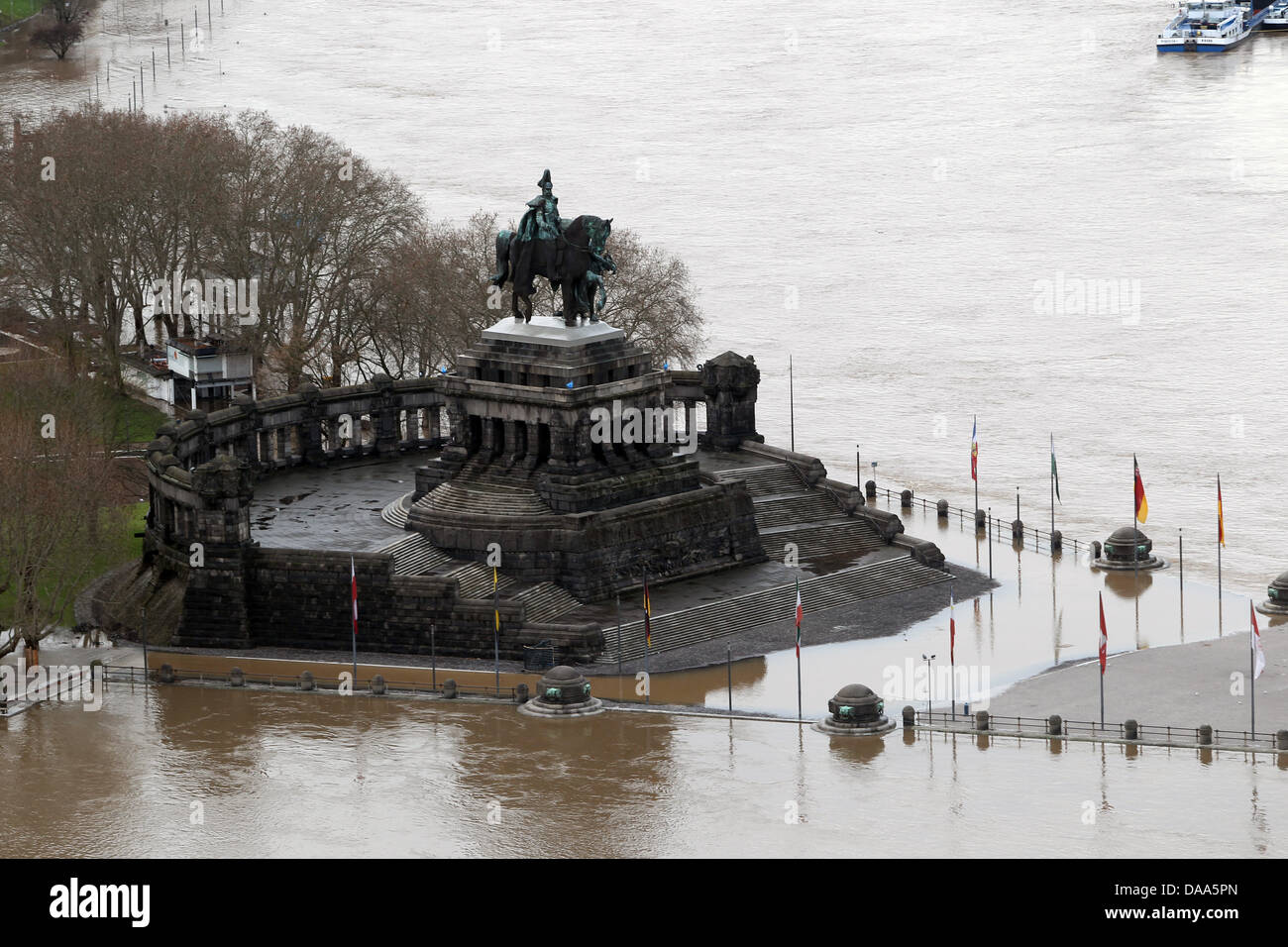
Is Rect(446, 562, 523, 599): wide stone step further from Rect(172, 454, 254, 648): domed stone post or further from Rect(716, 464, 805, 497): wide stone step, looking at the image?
Rect(716, 464, 805, 497): wide stone step

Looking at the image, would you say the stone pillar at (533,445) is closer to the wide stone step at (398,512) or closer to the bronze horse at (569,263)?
the bronze horse at (569,263)

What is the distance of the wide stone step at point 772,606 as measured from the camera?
112375 millimetres

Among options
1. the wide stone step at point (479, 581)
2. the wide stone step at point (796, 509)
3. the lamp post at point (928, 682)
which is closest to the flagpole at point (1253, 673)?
the lamp post at point (928, 682)

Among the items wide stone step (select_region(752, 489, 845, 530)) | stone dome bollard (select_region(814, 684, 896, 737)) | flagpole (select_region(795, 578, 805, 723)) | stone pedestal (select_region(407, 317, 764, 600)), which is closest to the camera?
stone dome bollard (select_region(814, 684, 896, 737))

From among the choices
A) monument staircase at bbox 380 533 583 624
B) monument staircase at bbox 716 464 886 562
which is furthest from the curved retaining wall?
monument staircase at bbox 716 464 886 562

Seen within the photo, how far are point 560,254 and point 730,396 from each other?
16986mm

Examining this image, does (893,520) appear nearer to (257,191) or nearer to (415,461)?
(415,461)

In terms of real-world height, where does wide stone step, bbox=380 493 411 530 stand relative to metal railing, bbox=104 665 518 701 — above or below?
above

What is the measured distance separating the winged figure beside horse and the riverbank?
23750 mm

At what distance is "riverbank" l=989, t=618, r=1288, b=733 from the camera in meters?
105

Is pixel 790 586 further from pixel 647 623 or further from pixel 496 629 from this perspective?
pixel 496 629

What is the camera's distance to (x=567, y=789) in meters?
99.1
